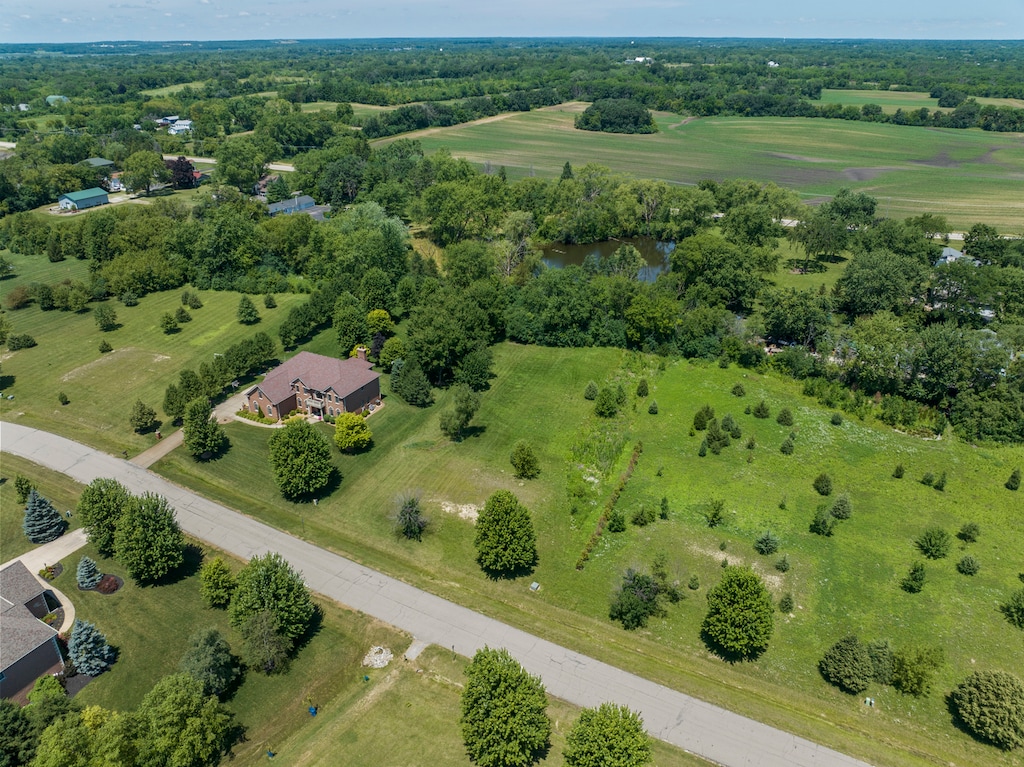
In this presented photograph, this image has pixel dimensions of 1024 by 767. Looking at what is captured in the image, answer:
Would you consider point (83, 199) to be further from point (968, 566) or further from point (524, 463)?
point (968, 566)

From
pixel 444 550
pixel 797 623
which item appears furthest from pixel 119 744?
pixel 797 623

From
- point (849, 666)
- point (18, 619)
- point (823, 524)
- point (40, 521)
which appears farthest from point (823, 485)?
point (40, 521)

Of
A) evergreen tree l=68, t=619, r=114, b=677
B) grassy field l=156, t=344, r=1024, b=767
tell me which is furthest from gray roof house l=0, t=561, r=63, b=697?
grassy field l=156, t=344, r=1024, b=767

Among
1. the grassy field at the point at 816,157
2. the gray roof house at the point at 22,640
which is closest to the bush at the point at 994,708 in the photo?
the gray roof house at the point at 22,640

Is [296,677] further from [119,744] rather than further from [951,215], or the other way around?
[951,215]

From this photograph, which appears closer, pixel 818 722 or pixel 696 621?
pixel 818 722

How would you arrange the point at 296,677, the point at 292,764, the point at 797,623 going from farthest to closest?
the point at 797,623 → the point at 296,677 → the point at 292,764

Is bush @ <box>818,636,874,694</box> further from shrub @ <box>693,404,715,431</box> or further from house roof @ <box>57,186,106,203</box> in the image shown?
house roof @ <box>57,186,106,203</box>
